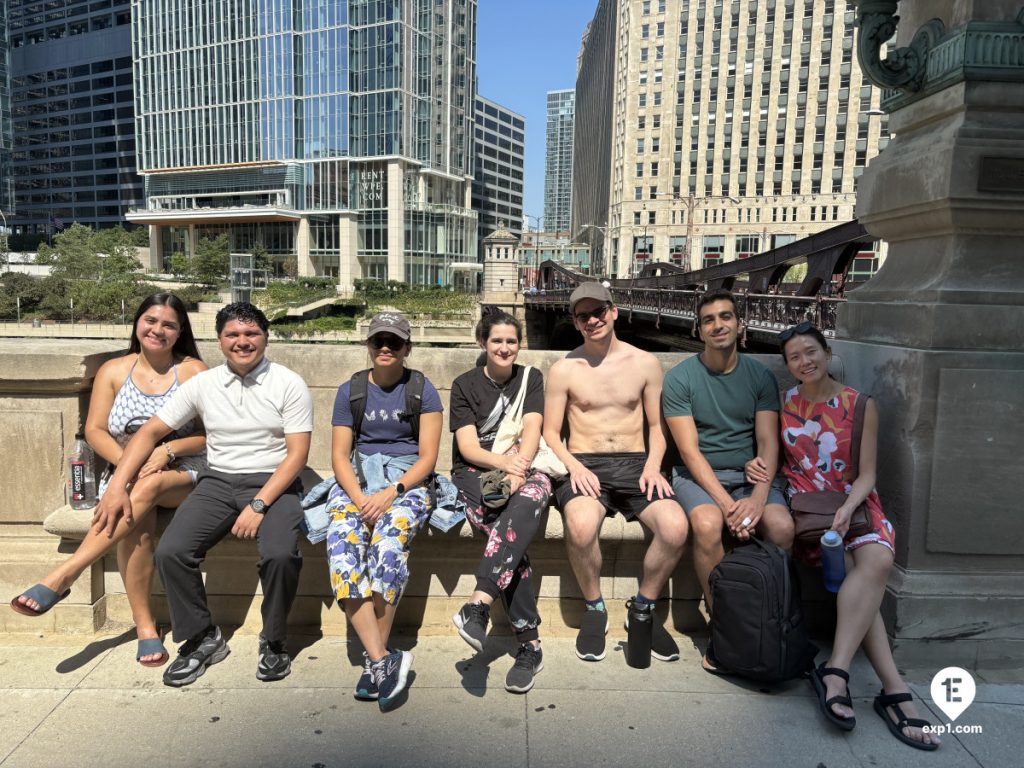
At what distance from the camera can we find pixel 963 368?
3090 millimetres

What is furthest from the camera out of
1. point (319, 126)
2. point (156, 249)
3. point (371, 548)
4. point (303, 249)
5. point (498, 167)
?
point (498, 167)

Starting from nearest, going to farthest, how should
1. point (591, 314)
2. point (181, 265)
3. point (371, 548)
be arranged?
point (371, 548), point (591, 314), point (181, 265)

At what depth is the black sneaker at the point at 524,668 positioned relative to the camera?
2.94m

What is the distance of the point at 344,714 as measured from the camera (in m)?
2.76

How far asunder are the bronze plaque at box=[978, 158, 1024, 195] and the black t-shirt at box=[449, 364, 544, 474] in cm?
228

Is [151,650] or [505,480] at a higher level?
[505,480]

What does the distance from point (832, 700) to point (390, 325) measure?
8.29 feet

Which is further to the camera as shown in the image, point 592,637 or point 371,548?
point 592,637

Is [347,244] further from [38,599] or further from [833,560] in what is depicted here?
[833,560]

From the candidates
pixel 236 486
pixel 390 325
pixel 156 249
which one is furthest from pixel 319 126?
pixel 236 486

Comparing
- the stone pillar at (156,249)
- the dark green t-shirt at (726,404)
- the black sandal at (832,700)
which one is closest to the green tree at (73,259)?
the stone pillar at (156,249)

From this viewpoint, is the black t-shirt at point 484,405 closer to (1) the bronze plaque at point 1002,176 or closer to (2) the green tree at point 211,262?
(1) the bronze plaque at point 1002,176

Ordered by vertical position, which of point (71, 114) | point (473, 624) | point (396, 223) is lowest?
point (473, 624)

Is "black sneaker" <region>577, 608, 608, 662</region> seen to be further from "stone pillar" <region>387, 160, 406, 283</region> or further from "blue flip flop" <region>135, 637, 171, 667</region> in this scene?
"stone pillar" <region>387, 160, 406, 283</region>
